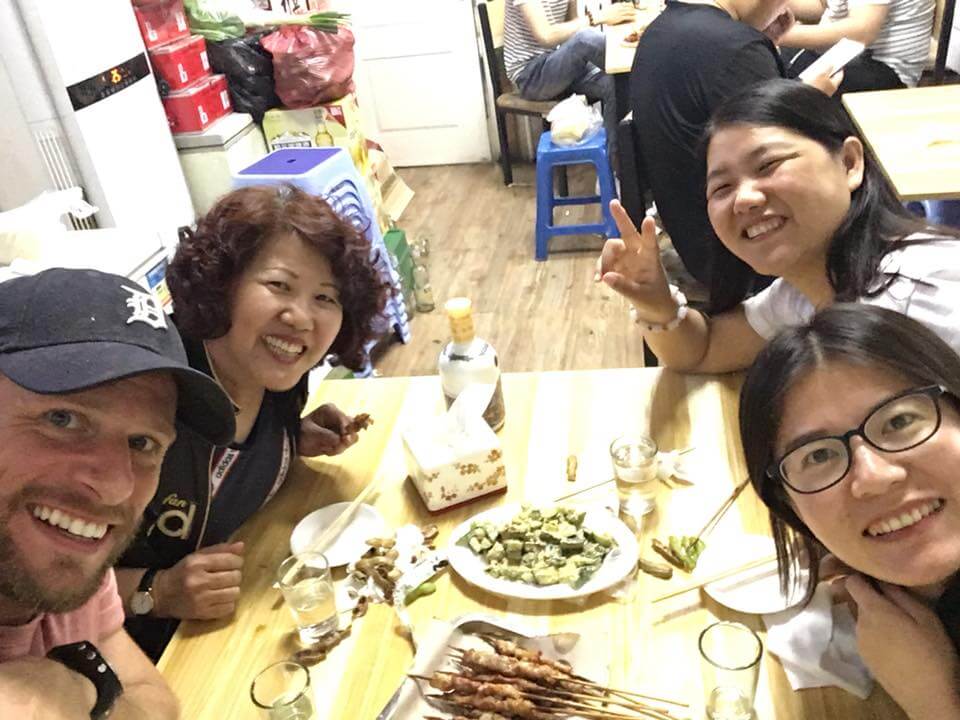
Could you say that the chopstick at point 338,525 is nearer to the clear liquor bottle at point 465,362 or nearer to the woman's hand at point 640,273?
the clear liquor bottle at point 465,362

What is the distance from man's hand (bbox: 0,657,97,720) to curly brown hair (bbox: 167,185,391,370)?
0.67 meters

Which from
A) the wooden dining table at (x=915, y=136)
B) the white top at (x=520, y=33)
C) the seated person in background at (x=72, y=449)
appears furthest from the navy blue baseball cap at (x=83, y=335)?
the white top at (x=520, y=33)

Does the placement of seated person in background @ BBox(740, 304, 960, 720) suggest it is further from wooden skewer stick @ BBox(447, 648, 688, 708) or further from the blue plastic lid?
the blue plastic lid

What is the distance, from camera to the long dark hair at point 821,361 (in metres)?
0.90

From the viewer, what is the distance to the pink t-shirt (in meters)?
1.00

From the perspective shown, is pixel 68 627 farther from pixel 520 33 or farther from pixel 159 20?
pixel 520 33

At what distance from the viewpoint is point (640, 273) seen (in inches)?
63.7

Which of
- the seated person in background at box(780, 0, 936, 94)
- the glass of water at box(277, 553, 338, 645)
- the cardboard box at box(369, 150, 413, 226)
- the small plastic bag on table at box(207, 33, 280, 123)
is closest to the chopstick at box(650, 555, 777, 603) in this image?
the glass of water at box(277, 553, 338, 645)

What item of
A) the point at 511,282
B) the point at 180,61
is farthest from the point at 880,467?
the point at 180,61

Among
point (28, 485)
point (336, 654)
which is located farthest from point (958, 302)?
point (28, 485)

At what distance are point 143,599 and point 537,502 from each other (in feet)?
2.09

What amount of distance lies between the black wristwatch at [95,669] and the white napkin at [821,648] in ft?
2.63

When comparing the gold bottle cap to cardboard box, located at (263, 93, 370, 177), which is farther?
cardboard box, located at (263, 93, 370, 177)

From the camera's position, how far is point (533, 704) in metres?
0.99
